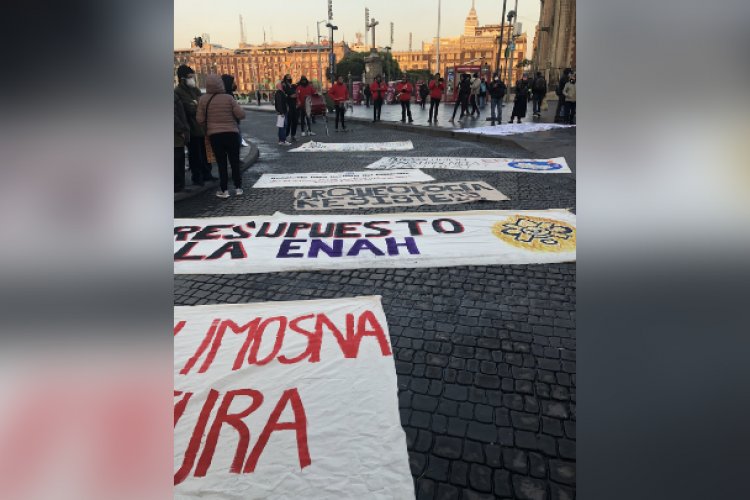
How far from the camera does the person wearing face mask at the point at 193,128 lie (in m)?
6.95

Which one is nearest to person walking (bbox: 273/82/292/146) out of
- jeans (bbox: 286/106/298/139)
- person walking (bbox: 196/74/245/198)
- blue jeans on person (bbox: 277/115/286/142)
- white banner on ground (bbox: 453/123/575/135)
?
blue jeans on person (bbox: 277/115/286/142)

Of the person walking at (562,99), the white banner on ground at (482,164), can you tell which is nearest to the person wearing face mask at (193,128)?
the white banner on ground at (482,164)

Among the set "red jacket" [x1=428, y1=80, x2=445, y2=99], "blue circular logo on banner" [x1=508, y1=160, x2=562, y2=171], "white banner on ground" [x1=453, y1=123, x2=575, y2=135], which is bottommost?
"blue circular logo on banner" [x1=508, y1=160, x2=562, y2=171]

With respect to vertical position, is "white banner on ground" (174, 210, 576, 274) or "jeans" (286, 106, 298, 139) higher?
"jeans" (286, 106, 298, 139)

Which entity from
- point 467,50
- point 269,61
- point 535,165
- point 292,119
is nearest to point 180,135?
point 535,165

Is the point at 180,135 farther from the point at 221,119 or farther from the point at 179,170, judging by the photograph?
the point at 179,170

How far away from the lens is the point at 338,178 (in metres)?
7.57

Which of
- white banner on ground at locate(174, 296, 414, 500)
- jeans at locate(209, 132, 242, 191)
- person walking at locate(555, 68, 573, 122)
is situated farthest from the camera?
person walking at locate(555, 68, 573, 122)

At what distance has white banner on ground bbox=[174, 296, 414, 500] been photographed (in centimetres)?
184

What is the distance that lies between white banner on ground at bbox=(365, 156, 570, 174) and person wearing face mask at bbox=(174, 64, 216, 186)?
282 cm

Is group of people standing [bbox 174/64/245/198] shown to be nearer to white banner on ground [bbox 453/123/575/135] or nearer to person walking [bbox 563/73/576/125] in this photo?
white banner on ground [bbox 453/123/575/135]

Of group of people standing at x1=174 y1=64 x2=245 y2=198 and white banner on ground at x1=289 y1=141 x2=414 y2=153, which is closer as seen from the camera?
group of people standing at x1=174 y1=64 x2=245 y2=198

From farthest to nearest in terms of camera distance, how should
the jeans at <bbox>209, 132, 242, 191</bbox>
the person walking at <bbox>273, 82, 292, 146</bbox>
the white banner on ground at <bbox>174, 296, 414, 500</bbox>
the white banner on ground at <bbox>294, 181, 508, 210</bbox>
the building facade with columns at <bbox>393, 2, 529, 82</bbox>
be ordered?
1. the building facade with columns at <bbox>393, 2, 529, 82</bbox>
2. the person walking at <bbox>273, 82, 292, 146</bbox>
3. the jeans at <bbox>209, 132, 242, 191</bbox>
4. the white banner on ground at <bbox>294, 181, 508, 210</bbox>
5. the white banner on ground at <bbox>174, 296, 414, 500</bbox>
